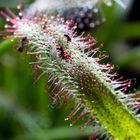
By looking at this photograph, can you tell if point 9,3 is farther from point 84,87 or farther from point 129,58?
point 84,87

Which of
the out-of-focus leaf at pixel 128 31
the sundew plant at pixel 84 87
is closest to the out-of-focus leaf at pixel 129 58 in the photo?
the out-of-focus leaf at pixel 128 31

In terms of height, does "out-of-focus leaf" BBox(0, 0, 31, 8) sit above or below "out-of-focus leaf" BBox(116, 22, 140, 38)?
above

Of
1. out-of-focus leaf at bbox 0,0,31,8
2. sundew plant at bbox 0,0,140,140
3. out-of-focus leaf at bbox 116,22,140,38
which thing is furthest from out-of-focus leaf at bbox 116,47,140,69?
sundew plant at bbox 0,0,140,140

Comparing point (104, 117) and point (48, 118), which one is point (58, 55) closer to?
point (104, 117)

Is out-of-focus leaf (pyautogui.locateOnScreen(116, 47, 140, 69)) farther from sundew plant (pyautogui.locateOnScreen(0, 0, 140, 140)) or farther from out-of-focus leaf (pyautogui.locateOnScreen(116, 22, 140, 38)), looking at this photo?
sundew plant (pyautogui.locateOnScreen(0, 0, 140, 140))

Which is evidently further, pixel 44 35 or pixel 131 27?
pixel 131 27

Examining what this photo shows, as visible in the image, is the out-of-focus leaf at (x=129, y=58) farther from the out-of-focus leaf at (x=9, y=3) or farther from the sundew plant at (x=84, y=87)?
the sundew plant at (x=84, y=87)

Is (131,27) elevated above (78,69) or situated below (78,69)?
above

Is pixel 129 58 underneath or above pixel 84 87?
above

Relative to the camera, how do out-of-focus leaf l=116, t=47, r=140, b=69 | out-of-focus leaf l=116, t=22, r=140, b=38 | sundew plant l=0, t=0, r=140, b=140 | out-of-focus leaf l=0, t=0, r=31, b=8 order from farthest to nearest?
out-of-focus leaf l=116, t=22, r=140, b=38 → out-of-focus leaf l=116, t=47, r=140, b=69 → out-of-focus leaf l=0, t=0, r=31, b=8 → sundew plant l=0, t=0, r=140, b=140

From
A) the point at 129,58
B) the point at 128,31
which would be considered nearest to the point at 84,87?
the point at 129,58

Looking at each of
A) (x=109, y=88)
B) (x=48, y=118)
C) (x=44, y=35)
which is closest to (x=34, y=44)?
(x=44, y=35)
